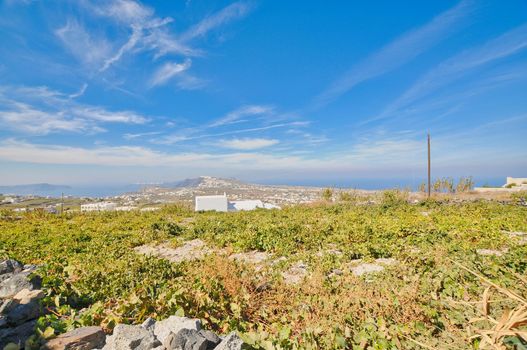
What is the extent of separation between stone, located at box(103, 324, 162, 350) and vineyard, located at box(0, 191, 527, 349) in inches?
27.7

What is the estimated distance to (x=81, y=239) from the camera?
995 cm

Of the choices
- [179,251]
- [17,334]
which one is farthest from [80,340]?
[179,251]

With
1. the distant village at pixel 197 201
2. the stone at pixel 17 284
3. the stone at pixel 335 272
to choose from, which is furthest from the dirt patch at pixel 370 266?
the distant village at pixel 197 201

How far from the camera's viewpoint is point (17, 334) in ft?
10.9

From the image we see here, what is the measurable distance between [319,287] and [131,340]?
125 inches

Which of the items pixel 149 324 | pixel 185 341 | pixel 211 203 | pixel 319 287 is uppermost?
pixel 185 341

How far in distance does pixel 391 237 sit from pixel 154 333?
7.46 m

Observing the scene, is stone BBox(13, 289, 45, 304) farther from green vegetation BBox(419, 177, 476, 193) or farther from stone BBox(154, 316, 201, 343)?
green vegetation BBox(419, 177, 476, 193)

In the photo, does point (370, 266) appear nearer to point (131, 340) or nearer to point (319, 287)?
point (319, 287)

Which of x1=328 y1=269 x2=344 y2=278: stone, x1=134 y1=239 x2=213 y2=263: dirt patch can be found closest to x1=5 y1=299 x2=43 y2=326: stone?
x1=134 y1=239 x2=213 y2=263: dirt patch

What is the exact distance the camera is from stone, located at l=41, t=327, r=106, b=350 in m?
2.85

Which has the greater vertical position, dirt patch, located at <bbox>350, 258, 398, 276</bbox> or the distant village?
dirt patch, located at <bbox>350, 258, 398, 276</bbox>

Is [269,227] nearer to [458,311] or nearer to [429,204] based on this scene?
[458,311]

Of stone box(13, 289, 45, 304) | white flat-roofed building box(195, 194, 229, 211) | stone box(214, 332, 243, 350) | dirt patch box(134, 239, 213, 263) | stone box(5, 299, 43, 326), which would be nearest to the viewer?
stone box(214, 332, 243, 350)
